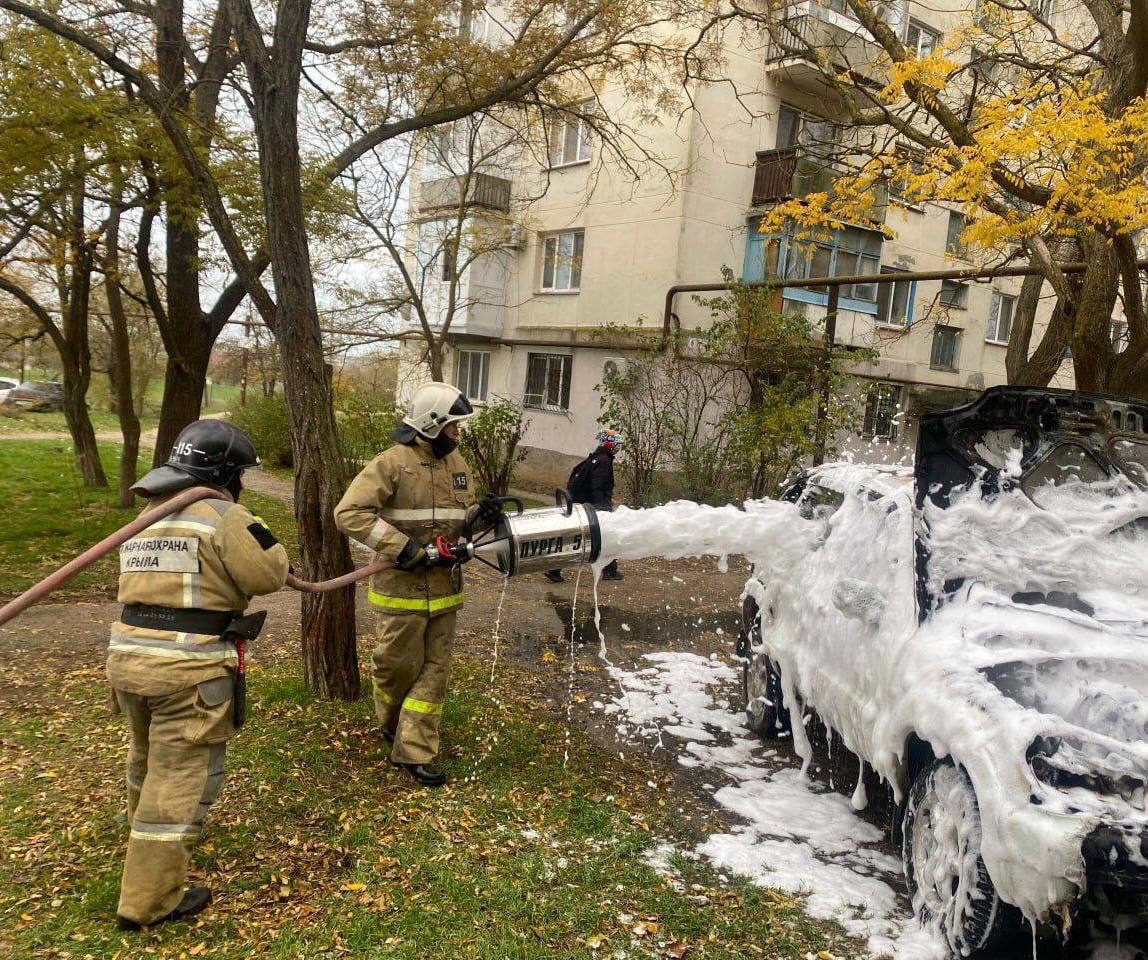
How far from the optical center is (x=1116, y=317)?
66.9 ft

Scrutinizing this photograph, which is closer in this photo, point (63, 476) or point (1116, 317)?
point (63, 476)

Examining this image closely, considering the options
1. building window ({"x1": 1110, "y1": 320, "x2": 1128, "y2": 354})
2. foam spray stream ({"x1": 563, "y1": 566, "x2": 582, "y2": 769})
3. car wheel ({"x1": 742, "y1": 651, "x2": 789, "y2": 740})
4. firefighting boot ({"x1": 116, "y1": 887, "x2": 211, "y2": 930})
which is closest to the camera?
firefighting boot ({"x1": 116, "y1": 887, "x2": 211, "y2": 930})

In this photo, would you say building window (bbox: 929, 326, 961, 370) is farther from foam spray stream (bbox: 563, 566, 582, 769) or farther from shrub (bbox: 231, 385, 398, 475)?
foam spray stream (bbox: 563, 566, 582, 769)

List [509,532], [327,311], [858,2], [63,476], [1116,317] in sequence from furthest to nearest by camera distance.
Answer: [1116,317] → [327,311] → [63,476] → [858,2] → [509,532]

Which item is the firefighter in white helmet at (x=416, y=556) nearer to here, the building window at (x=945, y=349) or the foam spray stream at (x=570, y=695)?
the foam spray stream at (x=570, y=695)

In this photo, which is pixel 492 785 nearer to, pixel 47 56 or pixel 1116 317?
pixel 47 56

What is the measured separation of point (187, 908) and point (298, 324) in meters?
2.93

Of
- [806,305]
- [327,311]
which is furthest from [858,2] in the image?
[327,311]

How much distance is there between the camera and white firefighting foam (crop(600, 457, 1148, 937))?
260 centimetres

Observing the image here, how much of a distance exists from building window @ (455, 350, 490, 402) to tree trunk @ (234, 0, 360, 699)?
737 inches

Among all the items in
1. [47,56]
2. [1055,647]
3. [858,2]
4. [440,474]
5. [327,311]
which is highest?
[858,2]

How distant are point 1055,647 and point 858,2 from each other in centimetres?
633

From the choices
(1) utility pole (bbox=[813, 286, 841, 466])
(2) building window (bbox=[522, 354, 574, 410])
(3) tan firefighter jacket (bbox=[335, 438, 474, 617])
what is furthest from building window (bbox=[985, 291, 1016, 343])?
(3) tan firefighter jacket (bbox=[335, 438, 474, 617])

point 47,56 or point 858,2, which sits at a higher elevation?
point 858,2
